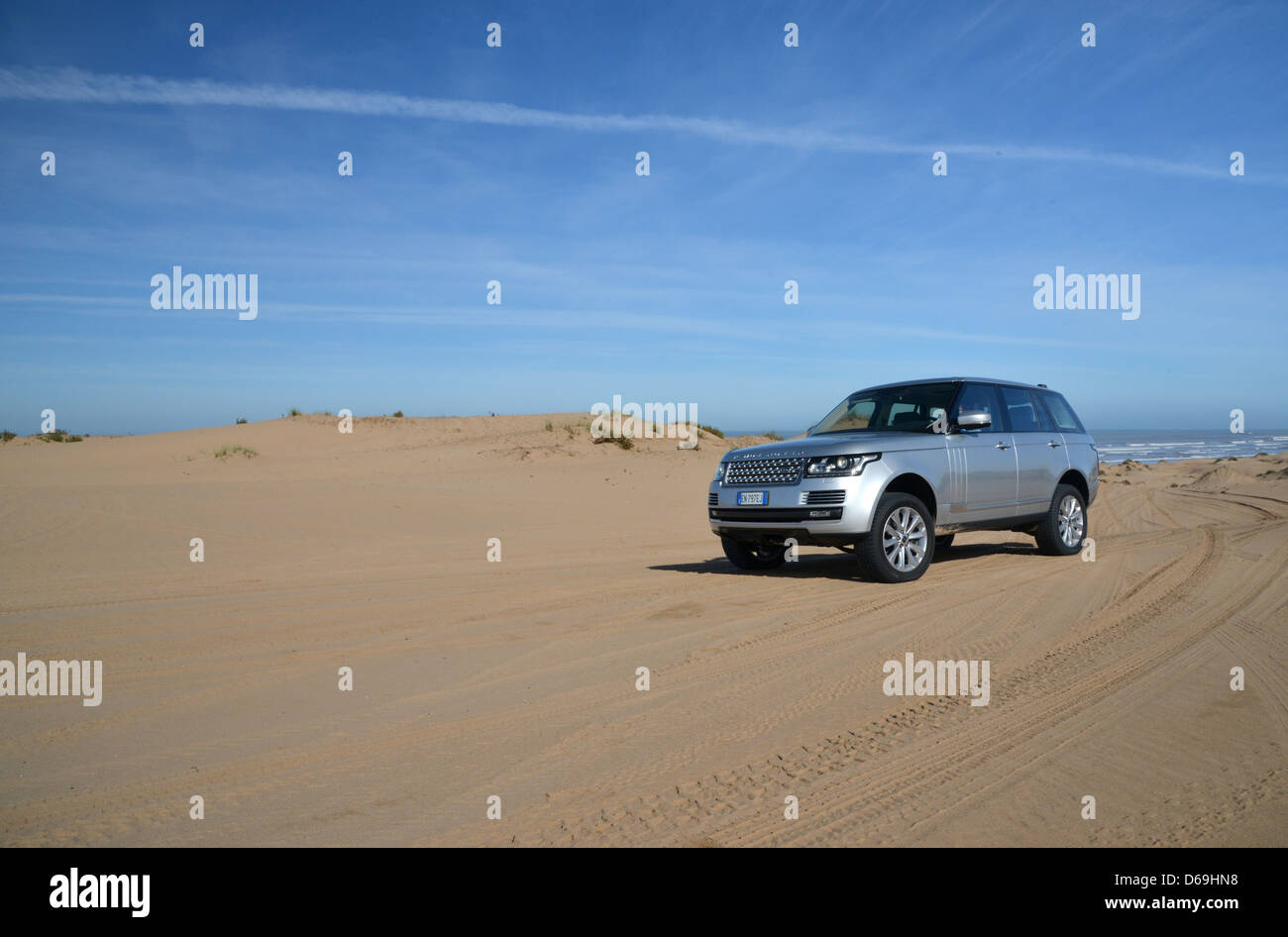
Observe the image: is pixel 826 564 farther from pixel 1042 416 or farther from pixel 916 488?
pixel 1042 416

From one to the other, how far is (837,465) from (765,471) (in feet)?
2.54

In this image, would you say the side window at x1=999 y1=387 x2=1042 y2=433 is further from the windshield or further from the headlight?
the headlight

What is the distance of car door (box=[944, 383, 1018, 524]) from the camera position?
8.89m

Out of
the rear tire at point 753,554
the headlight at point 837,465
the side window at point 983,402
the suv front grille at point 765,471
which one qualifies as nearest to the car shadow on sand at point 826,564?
the rear tire at point 753,554

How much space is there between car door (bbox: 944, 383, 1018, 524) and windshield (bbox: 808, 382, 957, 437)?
22 cm

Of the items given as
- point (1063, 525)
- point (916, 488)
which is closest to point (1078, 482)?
point (1063, 525)

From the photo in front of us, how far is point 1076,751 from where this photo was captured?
377 cm

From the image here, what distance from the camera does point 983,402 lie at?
31.6 feet

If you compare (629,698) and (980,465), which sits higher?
(980,465)

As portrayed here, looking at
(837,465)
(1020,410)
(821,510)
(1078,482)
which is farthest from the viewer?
(1078,482)

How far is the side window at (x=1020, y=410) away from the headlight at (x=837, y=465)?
2.72m
